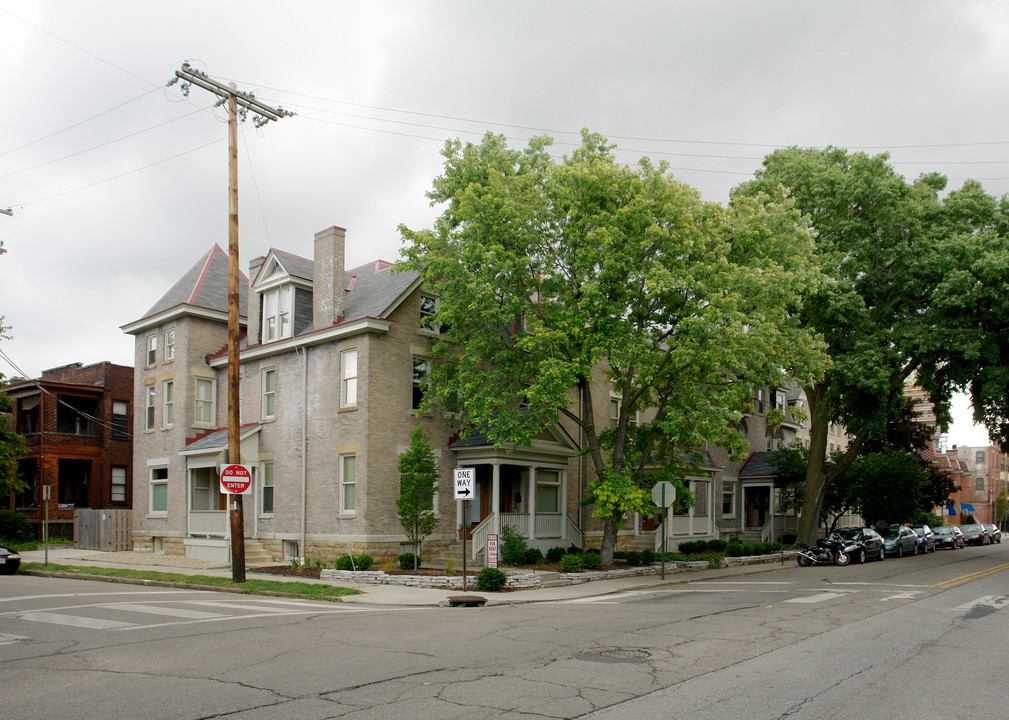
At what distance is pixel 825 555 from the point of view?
100 ft

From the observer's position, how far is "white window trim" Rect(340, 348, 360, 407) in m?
25.6

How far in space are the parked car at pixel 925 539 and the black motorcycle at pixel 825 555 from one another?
35.5 ft

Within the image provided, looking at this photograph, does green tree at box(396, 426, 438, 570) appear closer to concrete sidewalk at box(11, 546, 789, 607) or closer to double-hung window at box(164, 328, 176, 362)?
concrete sidewalk at box(11, 546, 789, 607)

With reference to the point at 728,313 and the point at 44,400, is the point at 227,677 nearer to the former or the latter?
the point at 728,313

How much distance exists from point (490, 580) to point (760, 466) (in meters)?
27.1

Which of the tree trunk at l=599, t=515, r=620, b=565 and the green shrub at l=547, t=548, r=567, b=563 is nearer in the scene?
the tree trunk at l=599, t=515, r=620, b=565

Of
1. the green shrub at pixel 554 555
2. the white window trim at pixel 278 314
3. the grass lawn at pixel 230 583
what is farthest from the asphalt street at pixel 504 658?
the white window trim at pixel 278 314

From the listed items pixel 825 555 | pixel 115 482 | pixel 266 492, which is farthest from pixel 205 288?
pixel 825 555

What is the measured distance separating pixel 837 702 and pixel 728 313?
47.7ft

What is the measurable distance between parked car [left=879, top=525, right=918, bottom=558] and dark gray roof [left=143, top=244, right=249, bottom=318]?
96.6ft

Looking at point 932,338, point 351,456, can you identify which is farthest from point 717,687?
point 932,338

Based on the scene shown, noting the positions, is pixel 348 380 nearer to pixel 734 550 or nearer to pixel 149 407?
pixel 149 407

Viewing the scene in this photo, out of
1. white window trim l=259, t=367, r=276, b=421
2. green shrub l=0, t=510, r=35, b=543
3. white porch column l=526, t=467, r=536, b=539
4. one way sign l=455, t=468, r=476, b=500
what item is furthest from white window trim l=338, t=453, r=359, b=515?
green shrub l=0, t=510, r=35, b=543

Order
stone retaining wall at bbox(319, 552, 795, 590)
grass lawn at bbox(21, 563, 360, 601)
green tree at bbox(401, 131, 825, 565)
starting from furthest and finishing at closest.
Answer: green tree at bbox(401, 131, 825, 565) → stone retaining wall at bbox(319, 552, 795, 590) → grass lawn at bbox(21, 563, 360, 601)
